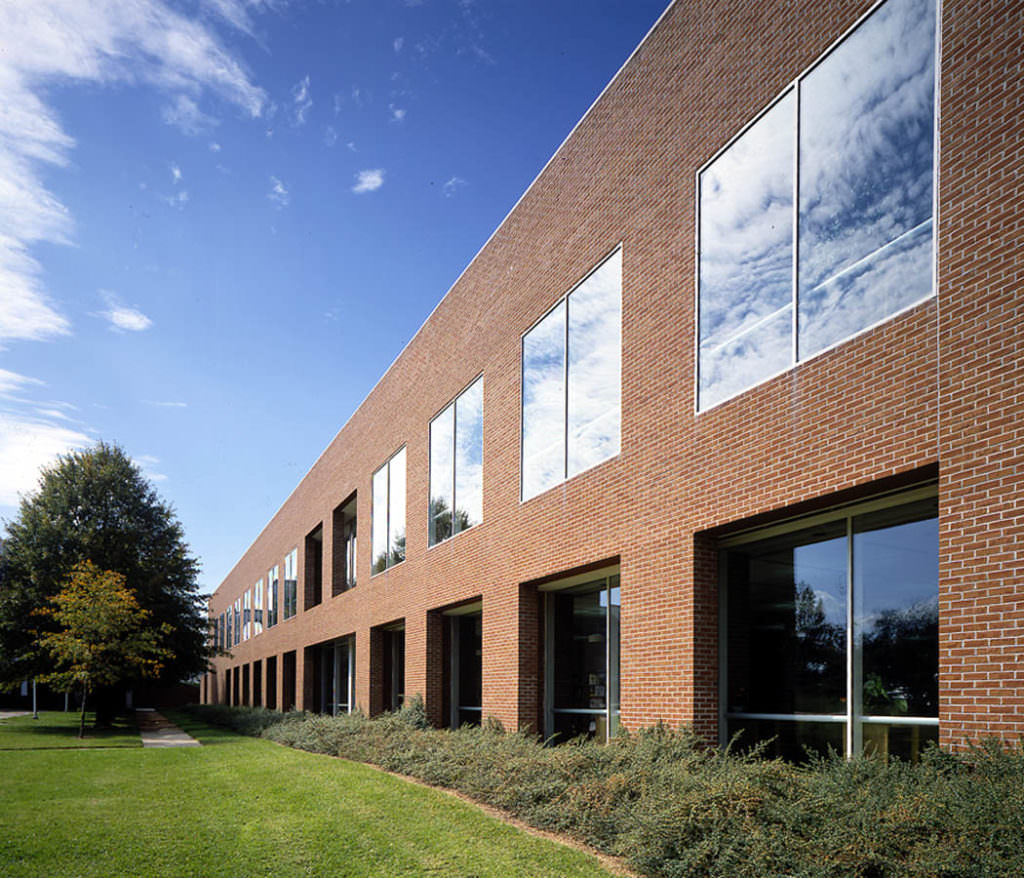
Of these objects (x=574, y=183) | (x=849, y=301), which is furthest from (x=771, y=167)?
(x=574, y=183)

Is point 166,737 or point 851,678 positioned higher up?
point 851,678

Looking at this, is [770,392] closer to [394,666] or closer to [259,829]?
[259,829]

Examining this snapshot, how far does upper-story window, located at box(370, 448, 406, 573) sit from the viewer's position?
83.9 ft

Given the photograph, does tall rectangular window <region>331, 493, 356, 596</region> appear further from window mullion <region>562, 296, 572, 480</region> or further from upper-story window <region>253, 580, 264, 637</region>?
upper-story window <region>253, 580, 264, 637</region>

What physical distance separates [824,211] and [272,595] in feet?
141

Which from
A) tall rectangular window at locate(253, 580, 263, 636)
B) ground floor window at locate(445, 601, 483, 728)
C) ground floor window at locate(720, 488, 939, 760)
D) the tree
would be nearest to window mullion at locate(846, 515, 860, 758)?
ground floor window at locate(720, 488, 939, 760)

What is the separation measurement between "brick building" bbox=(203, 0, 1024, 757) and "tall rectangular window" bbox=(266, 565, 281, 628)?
1162 inches

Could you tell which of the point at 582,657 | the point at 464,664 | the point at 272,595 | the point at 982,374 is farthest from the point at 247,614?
the point at 982,374

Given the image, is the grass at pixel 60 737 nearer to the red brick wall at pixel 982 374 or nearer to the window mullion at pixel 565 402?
the window mullion at pixel 565 402

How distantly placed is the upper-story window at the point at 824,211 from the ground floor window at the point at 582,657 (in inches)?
194

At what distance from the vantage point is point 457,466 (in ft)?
69.3

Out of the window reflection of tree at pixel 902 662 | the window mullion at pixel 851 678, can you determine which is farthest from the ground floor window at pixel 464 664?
the window reflection of tree at pixel 902 662

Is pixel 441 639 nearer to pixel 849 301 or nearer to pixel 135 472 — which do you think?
pixel 849 301

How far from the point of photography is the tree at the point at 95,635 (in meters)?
30.8
